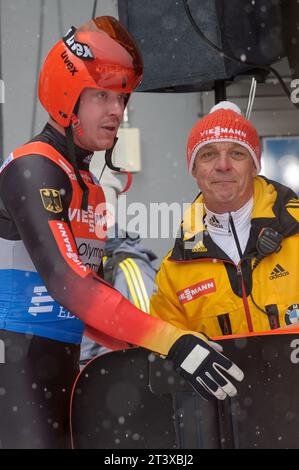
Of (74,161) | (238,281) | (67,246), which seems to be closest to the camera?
(67,246)

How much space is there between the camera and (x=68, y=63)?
2.66 meters

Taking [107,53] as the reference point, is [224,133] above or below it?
below

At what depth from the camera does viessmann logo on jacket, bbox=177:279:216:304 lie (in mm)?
2982

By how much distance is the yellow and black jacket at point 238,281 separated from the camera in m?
2.90

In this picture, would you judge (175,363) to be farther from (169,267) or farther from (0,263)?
Result: (169,267)

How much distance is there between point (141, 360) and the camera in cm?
247

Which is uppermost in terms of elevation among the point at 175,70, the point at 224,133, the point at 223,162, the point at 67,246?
the point at 175,70

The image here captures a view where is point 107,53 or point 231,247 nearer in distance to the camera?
point 107,53

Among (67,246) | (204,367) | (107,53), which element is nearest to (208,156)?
(107,53)

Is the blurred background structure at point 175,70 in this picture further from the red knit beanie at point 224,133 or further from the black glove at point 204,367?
the black glove at point 204,367

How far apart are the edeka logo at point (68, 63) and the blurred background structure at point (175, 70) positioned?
1.22 m

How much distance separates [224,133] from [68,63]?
696 millimetres

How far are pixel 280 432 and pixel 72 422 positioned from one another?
66 cm

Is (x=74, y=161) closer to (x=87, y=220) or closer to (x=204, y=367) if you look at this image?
(x=87, y=220)
